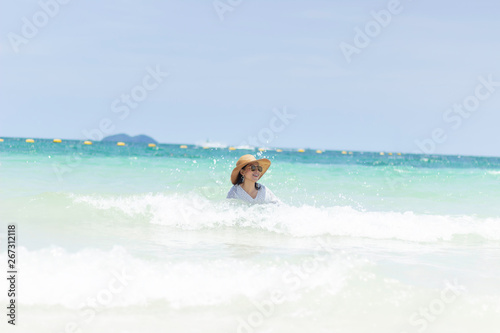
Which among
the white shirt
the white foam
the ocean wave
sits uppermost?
the white foam

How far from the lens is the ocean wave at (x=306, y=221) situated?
7.91 metres

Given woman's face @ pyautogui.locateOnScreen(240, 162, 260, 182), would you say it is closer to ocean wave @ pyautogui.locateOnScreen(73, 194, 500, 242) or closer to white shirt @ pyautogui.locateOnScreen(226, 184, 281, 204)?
white shirt @ pyautogui.locateOnScreen(226, 184, 281, 204)

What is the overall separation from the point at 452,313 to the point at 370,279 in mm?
866

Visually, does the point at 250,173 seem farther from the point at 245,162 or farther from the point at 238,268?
the point at 238,268

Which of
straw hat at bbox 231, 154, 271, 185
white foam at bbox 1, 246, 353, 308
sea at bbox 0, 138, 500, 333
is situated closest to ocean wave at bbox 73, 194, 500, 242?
sea at bbox 0, 138, 500, 333

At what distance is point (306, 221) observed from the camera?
26.8ft

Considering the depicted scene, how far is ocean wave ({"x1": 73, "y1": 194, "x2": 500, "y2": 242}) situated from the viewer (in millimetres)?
7906

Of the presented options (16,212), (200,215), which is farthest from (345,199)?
(16,212)

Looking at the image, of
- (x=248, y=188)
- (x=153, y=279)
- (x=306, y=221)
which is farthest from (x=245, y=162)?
(x=153, y=279)

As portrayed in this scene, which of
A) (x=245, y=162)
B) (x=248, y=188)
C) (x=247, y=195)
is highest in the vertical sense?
(x=245, y=162)

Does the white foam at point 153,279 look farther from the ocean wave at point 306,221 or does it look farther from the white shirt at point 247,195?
the white shirt at point 247,195

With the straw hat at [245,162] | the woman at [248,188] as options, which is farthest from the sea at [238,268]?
the straw hat at [245,162]

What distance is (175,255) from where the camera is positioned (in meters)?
6.04

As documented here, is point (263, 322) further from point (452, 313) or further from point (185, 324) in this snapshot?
point (452, 313)
